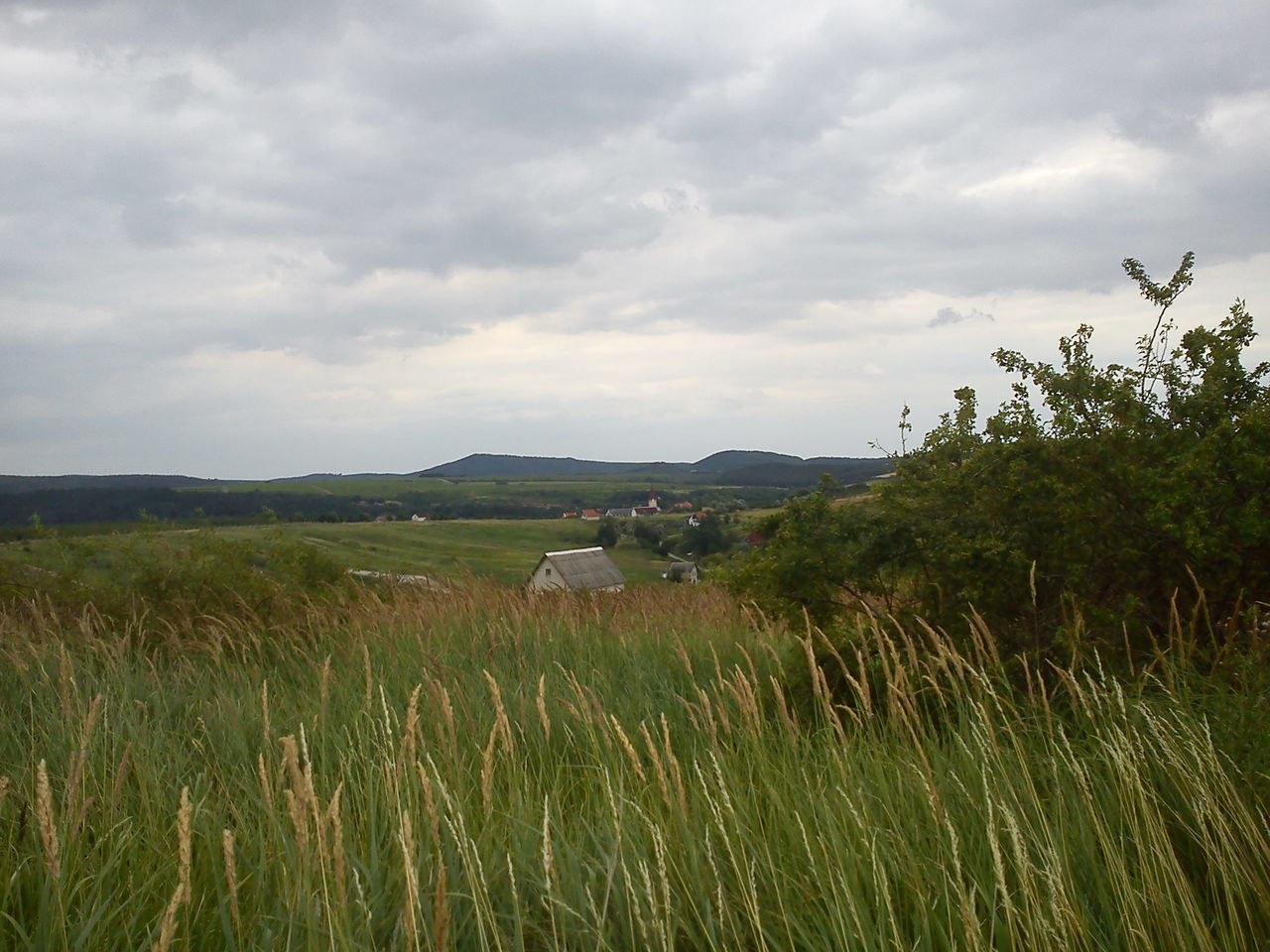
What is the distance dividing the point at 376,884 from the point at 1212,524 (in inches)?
189

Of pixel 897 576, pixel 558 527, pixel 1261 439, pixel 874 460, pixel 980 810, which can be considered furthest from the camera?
pixel 558 527

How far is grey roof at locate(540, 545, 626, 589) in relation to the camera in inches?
637

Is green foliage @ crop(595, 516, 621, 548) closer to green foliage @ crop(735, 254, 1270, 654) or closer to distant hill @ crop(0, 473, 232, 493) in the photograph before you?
distant hill @ crop(0, 473, 232, 493)

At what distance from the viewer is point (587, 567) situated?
18.3 meters

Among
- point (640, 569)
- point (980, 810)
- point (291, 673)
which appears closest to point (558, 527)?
point (640, 569)

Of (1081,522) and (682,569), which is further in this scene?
(682,569)

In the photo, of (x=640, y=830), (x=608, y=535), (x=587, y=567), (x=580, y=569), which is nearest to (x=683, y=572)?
(x=580, y=569)

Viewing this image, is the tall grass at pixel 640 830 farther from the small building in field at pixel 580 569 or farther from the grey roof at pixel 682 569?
the grey roof at pixel 682 569

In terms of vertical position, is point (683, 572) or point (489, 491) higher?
point (489, 491)

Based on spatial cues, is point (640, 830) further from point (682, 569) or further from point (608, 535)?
point (608, 535)

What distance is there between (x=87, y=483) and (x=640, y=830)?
36791 mm

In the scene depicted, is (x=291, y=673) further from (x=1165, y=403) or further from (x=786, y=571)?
(x=1165, y=403)

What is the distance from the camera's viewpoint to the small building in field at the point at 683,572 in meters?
15.8

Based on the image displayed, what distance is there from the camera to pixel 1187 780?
3.36m
